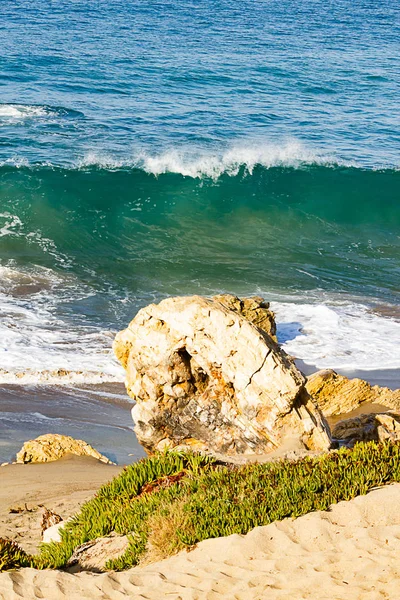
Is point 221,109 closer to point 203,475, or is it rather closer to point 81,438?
point 81,438

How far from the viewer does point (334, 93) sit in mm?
39406

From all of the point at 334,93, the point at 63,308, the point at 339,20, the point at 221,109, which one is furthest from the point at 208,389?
the point at 339,20

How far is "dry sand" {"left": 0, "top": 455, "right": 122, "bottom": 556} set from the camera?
912 cm

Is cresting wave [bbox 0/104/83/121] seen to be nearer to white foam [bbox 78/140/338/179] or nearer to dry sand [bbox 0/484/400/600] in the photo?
white foam [bbox 78/140/338/179]

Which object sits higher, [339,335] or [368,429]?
[368,429]

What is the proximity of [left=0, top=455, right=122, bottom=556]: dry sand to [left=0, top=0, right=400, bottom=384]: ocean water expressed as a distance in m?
3.86

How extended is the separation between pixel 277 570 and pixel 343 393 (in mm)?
7015

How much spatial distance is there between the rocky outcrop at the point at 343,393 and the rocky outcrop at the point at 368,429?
1.90 metres

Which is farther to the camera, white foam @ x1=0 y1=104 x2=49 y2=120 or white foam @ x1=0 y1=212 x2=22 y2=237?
white foam @ x1=0 y1=104 x2=49 y2=120

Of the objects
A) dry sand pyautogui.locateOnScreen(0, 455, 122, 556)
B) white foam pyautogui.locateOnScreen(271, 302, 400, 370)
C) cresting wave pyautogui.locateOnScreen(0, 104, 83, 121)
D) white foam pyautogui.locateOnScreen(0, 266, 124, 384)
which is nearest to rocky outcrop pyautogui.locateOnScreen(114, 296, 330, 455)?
dry sand pyautogui.locateOnScreen(0, 455, 122, 556)

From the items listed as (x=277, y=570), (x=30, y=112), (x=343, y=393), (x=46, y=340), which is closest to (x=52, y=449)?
(x=343, y=393)

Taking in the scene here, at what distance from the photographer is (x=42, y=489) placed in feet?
33.8

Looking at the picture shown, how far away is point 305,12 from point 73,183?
34.8 m

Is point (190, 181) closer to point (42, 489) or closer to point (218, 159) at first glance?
point (218, 159)
